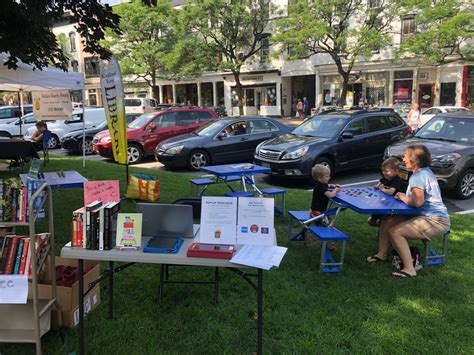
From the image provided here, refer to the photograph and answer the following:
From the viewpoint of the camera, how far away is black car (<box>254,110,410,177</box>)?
9.70 m

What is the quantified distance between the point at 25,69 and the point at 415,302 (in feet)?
31.5

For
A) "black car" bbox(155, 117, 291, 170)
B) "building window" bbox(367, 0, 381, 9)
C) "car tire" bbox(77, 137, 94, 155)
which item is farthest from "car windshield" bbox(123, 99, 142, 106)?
"black car" bbox(155, 117, 291, 170)

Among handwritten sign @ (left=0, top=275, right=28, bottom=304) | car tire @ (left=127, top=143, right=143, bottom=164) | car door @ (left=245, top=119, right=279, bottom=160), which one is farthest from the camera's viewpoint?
car tire @ (left=127, top=143, right=143, bottom=164)

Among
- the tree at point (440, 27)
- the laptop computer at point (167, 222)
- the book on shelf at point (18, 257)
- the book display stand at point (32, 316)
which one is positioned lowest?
the book display stand at point (32, 316)

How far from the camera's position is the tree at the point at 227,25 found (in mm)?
29016

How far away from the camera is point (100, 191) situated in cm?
357

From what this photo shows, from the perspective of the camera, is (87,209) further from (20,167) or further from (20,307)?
(20,167)

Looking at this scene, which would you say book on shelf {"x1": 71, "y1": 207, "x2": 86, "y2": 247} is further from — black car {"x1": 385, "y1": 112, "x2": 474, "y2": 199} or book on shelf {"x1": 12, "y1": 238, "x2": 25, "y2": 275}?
black car {"x1": 385, "y1": 112, "x2": 474, "y2": 199}

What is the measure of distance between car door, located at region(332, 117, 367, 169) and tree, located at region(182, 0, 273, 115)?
808 inches

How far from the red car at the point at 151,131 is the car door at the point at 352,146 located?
5.73m

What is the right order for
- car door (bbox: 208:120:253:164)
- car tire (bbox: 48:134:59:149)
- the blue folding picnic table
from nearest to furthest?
1. the blue folding picnic table
2. car door (bbox: 208:120:253:164)
3. car tire (bbox: 48:134:59:149)

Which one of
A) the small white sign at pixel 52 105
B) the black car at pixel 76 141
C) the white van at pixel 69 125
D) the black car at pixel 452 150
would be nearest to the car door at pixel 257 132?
the black car at pixel 452 150

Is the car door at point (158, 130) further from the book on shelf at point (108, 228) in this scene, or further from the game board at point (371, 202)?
the book on shelf at point (108, 228)

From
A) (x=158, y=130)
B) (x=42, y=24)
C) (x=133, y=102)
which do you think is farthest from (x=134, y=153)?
(x=133, y=102)
